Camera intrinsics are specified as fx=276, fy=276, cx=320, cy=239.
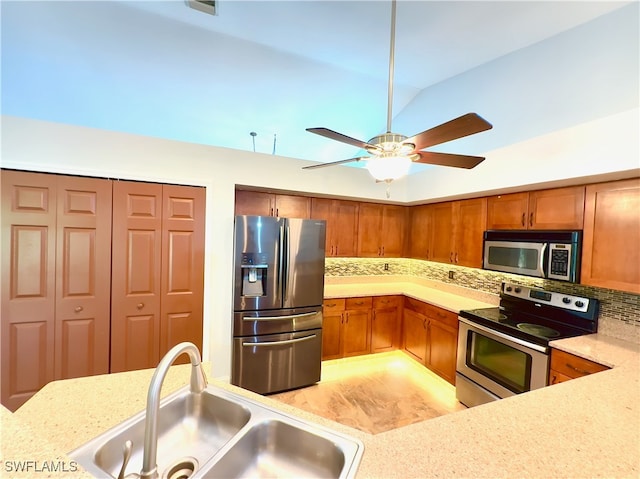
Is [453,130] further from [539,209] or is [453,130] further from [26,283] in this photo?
[26,283]

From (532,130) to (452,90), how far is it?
96 centimetres

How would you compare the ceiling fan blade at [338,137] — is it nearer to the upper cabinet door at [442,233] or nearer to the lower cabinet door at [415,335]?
the upper cabinet door at [442,233]

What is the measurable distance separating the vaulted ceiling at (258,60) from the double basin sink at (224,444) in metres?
2.55

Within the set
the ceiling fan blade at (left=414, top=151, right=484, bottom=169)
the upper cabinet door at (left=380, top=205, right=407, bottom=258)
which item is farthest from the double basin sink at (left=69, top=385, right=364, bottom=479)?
the upper cabinet door at (left=380, top=205, right=407, bottom=258)

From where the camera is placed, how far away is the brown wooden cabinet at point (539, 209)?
7.03 feet

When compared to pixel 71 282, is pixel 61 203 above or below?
above

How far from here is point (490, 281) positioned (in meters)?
3.18

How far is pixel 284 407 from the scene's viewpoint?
3.51 feet

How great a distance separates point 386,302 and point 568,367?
6.13ft

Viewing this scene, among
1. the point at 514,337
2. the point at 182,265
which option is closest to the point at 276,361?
the point at 182,265

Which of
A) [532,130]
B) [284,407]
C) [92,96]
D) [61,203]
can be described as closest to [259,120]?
[92,96]

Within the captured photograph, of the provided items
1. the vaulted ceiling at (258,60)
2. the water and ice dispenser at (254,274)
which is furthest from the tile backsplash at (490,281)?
the vaulted ceiling at (258,60)

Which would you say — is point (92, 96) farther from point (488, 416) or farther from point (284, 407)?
point (488, 416)

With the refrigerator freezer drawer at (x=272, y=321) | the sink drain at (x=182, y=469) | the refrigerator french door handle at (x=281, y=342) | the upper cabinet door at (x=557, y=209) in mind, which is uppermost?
the upper cabinet door at (x=557, y=209)
